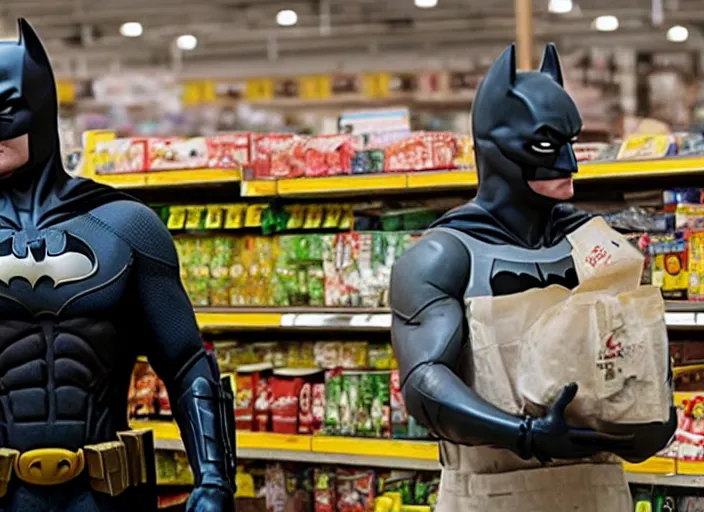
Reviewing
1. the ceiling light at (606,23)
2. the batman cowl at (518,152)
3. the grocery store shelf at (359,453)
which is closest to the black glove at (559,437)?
the batman cowl at (518,152)

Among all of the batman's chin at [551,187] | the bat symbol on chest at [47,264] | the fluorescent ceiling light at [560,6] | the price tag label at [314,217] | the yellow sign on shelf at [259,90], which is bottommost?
the bat symbol on chest at [47,264]

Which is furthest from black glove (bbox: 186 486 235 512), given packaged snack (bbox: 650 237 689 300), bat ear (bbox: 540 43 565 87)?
packaged snack (bbox: 650 237 689 300)

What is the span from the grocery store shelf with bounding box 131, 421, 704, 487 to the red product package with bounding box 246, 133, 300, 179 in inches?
35.0

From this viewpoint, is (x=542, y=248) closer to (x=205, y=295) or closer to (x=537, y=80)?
(x=537, y=80)

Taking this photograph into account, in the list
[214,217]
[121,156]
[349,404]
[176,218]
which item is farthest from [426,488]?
[121,156]

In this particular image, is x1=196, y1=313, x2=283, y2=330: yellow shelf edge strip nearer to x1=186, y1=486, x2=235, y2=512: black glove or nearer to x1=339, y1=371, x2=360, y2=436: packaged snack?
x1=339, y1=371, x2=360, y2=436: packaged snack

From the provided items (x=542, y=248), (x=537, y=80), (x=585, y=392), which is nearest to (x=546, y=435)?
(x=585, y=392)

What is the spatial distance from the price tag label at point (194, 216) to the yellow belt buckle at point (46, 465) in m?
2.35

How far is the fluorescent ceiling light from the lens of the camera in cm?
984

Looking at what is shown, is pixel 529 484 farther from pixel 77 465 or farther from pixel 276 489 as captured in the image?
pixel 276 489

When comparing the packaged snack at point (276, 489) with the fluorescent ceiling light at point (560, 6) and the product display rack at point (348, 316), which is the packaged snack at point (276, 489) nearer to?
the product display rack at point (348, 316)

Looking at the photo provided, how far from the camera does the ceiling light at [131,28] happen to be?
37.7 ft

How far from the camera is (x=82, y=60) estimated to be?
12164mm

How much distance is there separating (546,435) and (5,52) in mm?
1290
